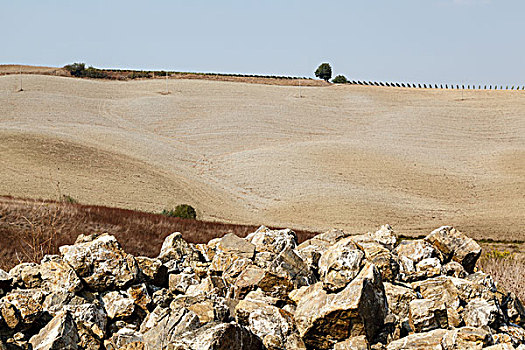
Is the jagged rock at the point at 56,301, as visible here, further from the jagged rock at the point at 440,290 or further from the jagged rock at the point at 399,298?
the jagged rock at the point at 440,290

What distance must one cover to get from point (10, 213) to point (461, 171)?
45.6 metres

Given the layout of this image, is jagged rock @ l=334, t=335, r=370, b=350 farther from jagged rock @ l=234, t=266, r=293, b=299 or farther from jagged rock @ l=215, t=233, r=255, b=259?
jagged rock @ l=215, t=233, r=255, b=259

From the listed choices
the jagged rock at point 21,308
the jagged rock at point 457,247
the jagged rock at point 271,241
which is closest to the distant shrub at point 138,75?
the jagged rock at point 271,241

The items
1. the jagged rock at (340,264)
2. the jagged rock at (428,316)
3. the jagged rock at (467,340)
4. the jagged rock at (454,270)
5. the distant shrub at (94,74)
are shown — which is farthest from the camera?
the distant shrub at (94,74)

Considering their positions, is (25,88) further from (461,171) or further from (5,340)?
(5,340)

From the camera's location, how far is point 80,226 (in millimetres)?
17250

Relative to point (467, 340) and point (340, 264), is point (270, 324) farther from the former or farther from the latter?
point (467, 340)

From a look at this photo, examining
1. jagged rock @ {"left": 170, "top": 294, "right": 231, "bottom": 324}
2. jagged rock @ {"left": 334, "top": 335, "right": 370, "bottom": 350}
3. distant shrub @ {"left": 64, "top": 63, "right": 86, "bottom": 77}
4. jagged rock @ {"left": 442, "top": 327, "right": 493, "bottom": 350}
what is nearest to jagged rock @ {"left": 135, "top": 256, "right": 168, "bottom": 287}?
jagged rock @ {"left": 170, "top": 294, "right": 231, "bottom": 324}

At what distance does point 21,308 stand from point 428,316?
4800 mm

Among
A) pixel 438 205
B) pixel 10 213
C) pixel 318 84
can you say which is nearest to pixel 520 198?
→ pixel 438 205

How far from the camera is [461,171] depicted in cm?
→ 5291

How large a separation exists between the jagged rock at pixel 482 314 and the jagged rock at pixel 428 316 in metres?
0.30

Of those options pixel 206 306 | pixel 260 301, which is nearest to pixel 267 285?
pixel 260 301

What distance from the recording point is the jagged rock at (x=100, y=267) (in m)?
6.96
